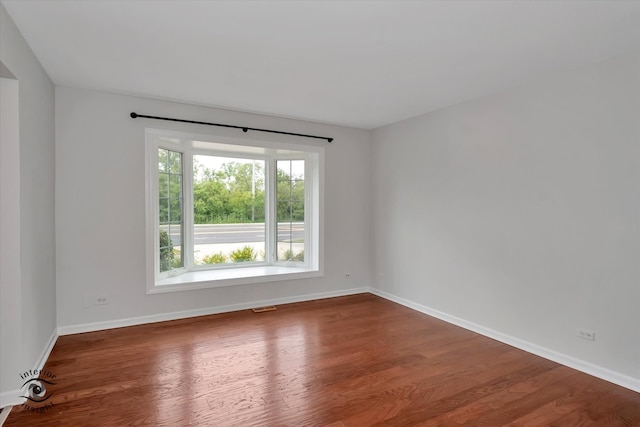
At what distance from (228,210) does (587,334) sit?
4.20 m

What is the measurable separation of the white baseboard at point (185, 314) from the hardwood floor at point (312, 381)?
11 cm

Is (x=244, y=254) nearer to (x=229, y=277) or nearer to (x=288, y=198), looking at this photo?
(x=229, y=277)

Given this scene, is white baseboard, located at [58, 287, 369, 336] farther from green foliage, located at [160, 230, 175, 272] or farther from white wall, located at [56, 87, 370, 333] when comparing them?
green foliage, located at [160, 230, 175, 272]

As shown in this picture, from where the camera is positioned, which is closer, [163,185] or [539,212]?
[539,212]

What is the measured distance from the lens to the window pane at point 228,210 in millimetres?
4523

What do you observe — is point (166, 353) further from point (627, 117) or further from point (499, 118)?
point (627, 117)

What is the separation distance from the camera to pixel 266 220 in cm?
495

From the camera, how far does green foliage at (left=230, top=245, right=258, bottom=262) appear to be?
4797 mm

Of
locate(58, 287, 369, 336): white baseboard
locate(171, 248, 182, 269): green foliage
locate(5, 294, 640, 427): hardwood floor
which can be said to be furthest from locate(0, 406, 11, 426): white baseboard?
locate(171, 248, 182, 269): green foliage

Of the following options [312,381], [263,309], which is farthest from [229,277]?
[312,381]

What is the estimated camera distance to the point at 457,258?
3689mm

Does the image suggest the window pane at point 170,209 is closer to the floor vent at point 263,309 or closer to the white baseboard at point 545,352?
the floor vent at point 263,309

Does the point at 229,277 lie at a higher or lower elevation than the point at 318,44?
lower

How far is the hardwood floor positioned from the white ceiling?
8.16 feet
